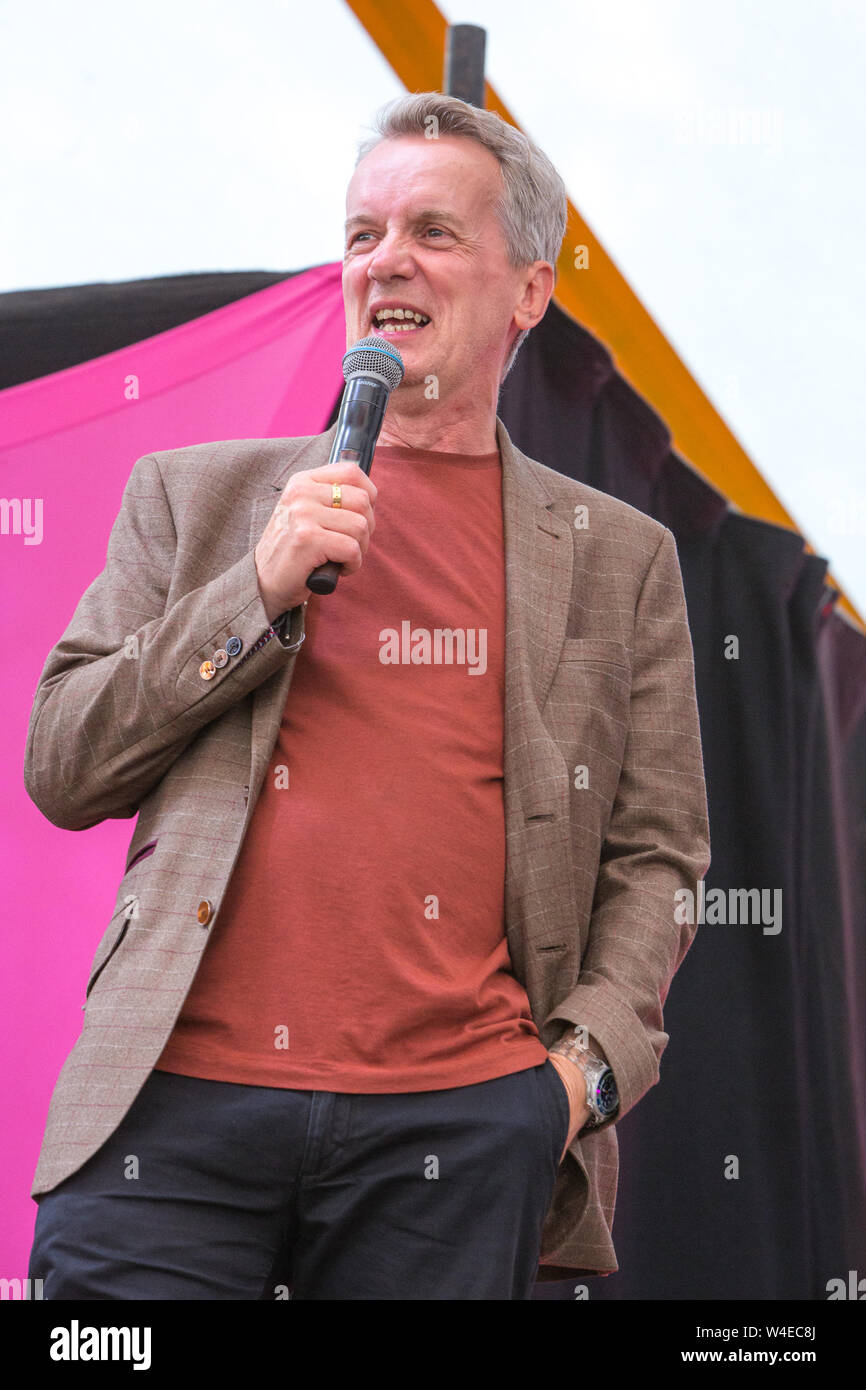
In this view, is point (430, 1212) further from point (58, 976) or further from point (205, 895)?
point (58, 976)

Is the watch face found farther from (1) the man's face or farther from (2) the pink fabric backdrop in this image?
(2) the pink fabric backdrop

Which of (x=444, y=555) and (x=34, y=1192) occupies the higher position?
(x=444, y=555)

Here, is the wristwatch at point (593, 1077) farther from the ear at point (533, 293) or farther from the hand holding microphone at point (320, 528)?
A: the ear at point (533, 293)

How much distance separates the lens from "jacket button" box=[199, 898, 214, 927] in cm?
133

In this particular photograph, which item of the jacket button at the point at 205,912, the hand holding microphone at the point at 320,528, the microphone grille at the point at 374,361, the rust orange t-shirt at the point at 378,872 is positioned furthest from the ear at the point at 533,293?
the jacket button at the point at 205,912

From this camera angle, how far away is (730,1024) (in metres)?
2.49

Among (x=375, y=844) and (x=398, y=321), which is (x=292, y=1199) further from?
(x=398, y=321)

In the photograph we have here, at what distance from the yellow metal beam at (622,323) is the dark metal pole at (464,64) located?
0.24ft

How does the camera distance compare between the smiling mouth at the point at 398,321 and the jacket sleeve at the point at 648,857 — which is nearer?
the jacket sleeve at the point at 648,857

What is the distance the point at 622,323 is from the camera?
2.59m

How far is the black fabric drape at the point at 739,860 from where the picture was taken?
2.44 meters

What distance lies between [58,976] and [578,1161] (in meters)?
1.09

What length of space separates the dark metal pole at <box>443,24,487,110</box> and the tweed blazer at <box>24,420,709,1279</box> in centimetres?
94

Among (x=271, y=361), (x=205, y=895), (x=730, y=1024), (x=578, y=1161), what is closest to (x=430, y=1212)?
(x=578, y=1161)
